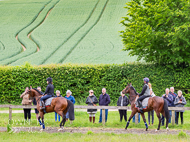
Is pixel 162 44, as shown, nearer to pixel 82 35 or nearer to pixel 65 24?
pixel 82 35

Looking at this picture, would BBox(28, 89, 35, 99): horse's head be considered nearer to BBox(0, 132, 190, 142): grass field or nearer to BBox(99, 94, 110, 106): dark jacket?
BBox(0, 132, 190, 142): grass field

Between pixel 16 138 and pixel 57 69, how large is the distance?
11769 mm

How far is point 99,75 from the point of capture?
20734 millimetres

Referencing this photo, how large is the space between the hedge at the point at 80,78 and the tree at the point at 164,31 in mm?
1572

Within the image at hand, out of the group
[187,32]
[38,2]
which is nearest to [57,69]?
[187,32]

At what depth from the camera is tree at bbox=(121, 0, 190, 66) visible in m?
18.0

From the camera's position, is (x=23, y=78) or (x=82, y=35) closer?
(x=23, y=78)

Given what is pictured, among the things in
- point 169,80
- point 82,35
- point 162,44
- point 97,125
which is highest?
point 82,35

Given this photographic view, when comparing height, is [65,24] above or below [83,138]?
above

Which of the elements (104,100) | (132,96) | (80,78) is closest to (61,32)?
(80,78)

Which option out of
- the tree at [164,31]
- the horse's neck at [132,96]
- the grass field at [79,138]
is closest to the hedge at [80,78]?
the tree at [164,31]

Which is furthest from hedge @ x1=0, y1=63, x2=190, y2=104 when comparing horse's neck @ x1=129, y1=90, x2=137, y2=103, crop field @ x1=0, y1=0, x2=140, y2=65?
horse's neck @ x1=129, y1=90, x2=137, y2=103

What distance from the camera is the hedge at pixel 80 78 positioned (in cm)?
2038

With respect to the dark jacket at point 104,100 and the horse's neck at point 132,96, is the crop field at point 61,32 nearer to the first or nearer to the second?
the dark jacket at point 104,100
